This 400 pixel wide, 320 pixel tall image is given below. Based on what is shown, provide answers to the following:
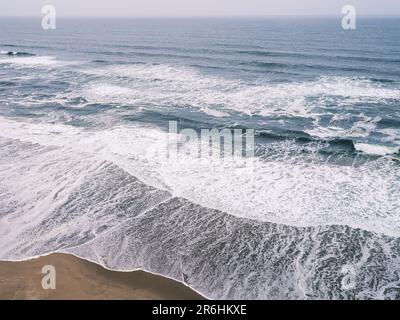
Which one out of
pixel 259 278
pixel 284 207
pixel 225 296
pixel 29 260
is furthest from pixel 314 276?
pixel 29 260

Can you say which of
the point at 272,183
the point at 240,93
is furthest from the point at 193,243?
the point at 240,93

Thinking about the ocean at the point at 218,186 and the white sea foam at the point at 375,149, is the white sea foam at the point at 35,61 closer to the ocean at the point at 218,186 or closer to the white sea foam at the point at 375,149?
the ocean at the point at 218,186

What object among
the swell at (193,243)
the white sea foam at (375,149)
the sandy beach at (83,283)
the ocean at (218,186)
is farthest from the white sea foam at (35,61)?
the sandy beach at (83,283)

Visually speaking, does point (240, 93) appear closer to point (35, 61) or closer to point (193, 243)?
point (193, 243)

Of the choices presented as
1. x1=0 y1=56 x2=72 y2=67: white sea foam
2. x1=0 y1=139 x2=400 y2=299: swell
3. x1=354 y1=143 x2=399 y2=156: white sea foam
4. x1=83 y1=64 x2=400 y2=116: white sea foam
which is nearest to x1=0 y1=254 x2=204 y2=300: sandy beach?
x1=0 y1=139 x2=400 y2=299: swell

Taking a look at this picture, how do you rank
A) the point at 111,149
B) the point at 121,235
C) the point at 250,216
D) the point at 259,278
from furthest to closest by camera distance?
1. the point at 111,149
2. the point at 250,216
3. the point at 121,235
4. the point at 259,278

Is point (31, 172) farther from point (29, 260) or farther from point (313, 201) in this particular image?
point (313, 201)

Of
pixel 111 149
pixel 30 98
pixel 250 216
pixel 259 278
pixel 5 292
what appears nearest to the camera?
pixel 5 292
